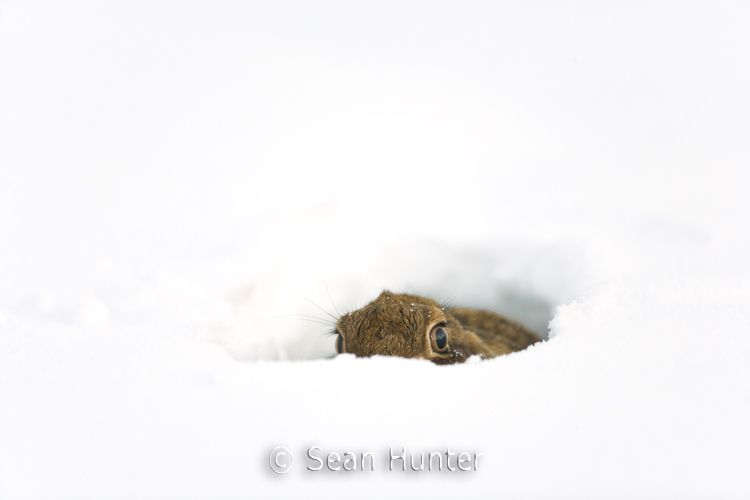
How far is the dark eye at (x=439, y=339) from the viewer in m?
2.91

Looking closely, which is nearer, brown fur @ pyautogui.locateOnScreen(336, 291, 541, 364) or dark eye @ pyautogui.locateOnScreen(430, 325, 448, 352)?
brown fur @ pyautogui.locateOnScreen(336, 291, 541, 364)

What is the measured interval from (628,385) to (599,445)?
0.39m

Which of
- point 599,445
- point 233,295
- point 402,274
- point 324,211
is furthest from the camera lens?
point 402,274

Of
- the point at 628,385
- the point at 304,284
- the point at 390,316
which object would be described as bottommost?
the point at 628,385

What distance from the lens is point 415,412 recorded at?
4.77 feet

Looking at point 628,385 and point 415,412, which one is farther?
point 628,385

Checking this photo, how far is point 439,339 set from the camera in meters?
2.96

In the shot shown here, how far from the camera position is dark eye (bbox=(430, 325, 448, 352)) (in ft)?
9.56

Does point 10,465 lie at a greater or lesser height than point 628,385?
lesser

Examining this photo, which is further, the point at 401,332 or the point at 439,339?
the point at 439,339

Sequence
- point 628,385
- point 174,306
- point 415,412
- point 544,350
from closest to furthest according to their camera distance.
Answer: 1. point 415,412
2. point 628,385
3. point 544,350
4. point 174,306

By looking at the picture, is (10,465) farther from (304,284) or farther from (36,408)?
(304,284)

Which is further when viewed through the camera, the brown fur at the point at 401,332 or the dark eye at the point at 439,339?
the dark eye at the point at 439,339

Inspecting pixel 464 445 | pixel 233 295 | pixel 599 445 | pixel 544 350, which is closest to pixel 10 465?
pixel 464 445
